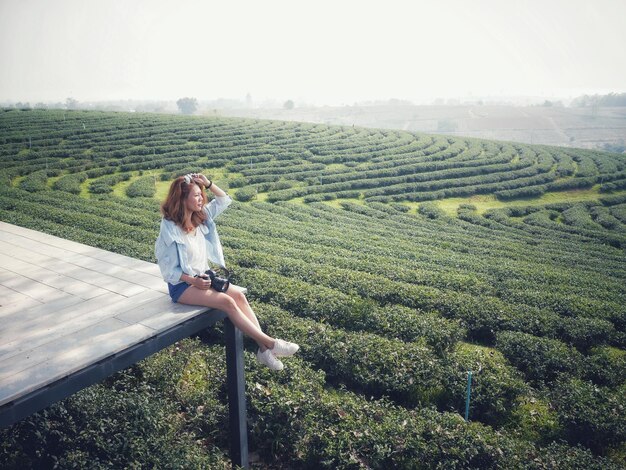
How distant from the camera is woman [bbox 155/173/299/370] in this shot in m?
4.91

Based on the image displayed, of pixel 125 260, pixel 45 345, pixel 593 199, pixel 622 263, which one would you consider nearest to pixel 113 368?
pixel 45 345

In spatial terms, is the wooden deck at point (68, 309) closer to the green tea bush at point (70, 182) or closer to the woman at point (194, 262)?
the woman at point (194, 262)

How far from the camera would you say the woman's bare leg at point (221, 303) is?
15.9 ft

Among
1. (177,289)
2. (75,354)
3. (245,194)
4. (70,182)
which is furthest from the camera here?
(245,194)

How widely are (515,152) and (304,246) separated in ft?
119

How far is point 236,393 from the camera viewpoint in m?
5.17

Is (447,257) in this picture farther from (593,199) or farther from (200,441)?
(593,199)

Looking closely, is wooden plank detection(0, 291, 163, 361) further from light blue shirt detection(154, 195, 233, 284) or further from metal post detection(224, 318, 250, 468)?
metal post detection(224, 318, 250, 468)

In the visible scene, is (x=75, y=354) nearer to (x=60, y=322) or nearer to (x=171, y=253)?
(x=60, y=322)

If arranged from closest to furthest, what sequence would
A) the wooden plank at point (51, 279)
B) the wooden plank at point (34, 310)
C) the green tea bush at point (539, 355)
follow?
1. the wooden plank at point (34, 310)
2. the wooden plank at point (51, 279)
3. the green tea bush at point (539, 355)

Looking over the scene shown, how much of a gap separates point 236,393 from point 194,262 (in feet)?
5.18

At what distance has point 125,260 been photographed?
6.38 metres

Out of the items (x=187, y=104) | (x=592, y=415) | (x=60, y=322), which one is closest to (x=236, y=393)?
(x=60, y=322)

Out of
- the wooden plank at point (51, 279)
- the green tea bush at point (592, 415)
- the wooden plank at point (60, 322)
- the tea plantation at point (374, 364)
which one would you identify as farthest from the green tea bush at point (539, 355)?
the wooden plank at point (51, 279)
